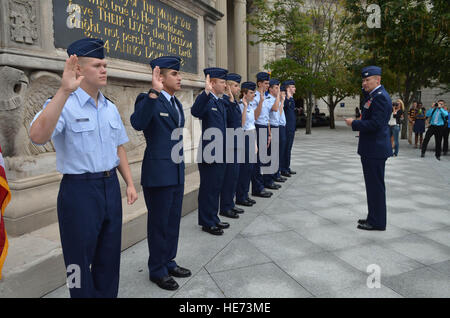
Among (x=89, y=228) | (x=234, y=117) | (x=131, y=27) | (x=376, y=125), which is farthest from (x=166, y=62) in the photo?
(x=376, y=125)

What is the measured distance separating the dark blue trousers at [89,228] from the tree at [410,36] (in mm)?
14537

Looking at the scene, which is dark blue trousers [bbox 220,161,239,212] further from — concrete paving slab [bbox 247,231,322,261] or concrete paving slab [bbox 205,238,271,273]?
concrete paving slab [bbox 205,238,271,273]

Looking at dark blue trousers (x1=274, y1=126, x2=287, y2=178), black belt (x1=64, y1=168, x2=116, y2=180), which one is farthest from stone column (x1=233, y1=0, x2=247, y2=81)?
black belt (x1=64, y1=168, x2=116, y2=180)

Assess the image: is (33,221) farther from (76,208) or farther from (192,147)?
(192,147)

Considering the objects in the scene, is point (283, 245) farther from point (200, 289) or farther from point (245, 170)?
point (245, 170)

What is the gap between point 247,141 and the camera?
5.75m

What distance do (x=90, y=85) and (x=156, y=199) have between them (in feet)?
4.17

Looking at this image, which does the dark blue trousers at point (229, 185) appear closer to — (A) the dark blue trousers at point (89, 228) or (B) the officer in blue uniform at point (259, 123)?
(B) the officer in blue uniform at point (259, 123)

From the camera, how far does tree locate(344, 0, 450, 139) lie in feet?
44.8

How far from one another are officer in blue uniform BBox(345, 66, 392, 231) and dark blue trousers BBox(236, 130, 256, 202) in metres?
1.60

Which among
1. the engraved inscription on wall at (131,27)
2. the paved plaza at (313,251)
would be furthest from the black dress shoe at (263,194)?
Result: the engraved inscription on wall at (131,27)

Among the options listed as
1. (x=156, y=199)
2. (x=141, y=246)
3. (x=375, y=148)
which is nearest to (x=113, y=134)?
(x=156, y=199)

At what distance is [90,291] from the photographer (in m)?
2.34

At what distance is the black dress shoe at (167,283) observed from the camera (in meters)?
3.09
